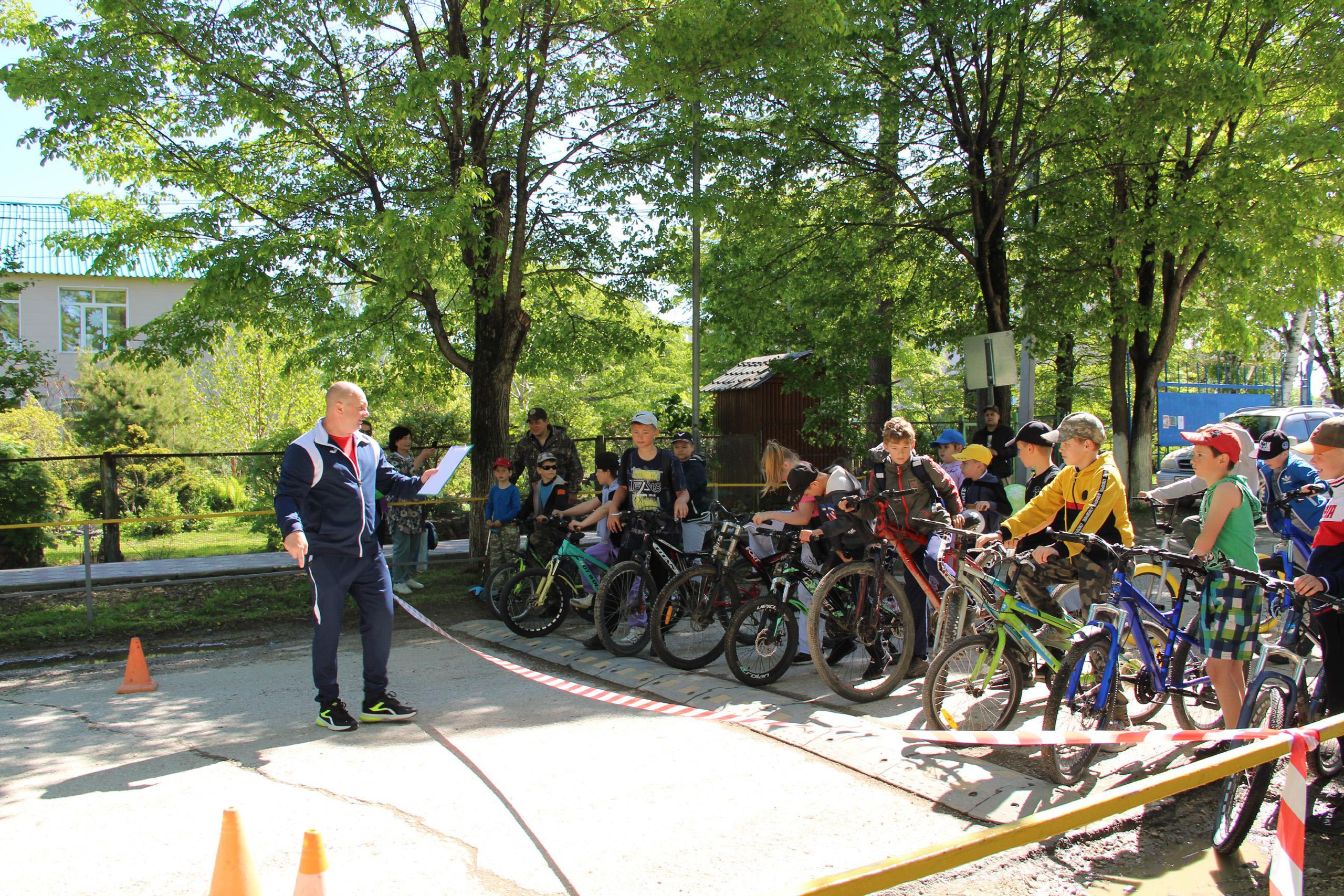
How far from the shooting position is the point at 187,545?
1446 centimetres

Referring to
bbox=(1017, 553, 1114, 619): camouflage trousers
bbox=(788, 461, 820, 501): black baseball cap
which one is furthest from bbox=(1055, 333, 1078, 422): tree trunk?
bbox=(1017, 553, 1114, 619): camouflage trousers

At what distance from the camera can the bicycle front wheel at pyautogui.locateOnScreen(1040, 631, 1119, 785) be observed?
4.41 m

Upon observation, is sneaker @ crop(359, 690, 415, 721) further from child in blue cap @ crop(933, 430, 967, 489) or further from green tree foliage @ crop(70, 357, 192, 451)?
green tree foliage @ crop(70, 357, 192, 451)

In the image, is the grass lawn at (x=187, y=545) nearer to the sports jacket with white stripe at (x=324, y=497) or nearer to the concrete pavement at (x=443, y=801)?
the concrete pavement at (x=443, y=801)

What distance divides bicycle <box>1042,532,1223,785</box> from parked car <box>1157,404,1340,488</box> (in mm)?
14340

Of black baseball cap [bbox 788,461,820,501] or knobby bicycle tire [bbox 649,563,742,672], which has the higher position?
black baseball cap [bbox 788,461,820,501]

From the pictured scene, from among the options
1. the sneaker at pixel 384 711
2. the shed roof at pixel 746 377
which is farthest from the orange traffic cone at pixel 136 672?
the shed roof at pixel 746 377

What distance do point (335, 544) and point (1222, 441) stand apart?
476 cm

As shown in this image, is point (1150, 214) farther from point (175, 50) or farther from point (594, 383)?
point (594, 383)

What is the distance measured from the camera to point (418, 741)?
539cm

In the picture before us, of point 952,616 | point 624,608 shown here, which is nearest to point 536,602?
point 624,608

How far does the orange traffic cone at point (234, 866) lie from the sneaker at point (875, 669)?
14.5 ft

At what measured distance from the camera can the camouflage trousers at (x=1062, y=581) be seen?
4.96 m

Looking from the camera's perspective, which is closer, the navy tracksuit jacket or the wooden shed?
the navy tracksuit jacket
